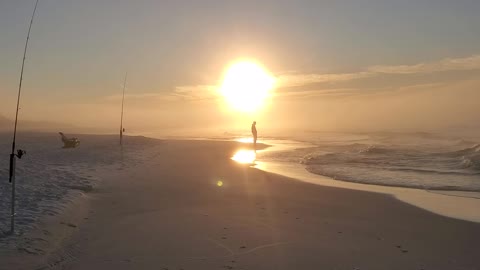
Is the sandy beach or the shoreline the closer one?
the sandy beach

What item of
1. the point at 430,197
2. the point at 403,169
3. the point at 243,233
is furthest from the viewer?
the point at 403,169

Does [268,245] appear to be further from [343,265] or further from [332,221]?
[332,221]

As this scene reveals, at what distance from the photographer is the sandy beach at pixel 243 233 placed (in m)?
6.34

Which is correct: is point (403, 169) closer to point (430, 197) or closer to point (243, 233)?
point (430, 197)

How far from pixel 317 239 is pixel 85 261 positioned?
405 cm

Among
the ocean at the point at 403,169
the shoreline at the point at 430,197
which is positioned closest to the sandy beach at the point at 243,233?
the shoreline at the point at 430,197

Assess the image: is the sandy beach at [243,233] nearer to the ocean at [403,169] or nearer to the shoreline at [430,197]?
the shoreline at [430,197]

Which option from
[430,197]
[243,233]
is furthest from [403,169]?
[243,233]

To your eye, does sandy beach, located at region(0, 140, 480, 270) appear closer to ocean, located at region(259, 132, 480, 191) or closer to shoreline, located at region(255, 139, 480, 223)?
shoreline, located at region(255, 139, 480, 223)

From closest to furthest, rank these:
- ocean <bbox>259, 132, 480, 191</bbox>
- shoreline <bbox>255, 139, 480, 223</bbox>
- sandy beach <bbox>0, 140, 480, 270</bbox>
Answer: sandy beach <bbox>0, 140, 480, 270</bbox> < shoreline <bbox>255, 139, 480, 223</bbox> < ocean <bbox>259, 132, 480, 191</bbox>

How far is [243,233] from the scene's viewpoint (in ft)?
25.8

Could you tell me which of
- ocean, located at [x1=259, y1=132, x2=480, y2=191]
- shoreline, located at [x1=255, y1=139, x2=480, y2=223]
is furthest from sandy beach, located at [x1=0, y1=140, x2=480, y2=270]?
ocean, located at [x1=259, y1=132, x2=480, y2=191]

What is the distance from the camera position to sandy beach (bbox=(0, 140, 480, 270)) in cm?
634

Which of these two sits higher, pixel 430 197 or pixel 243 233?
pixel 430 197
